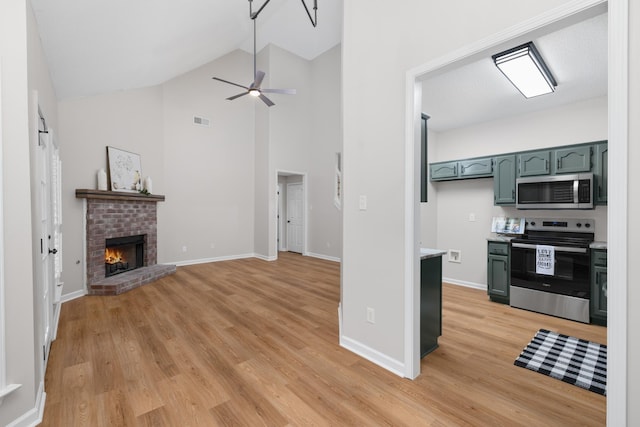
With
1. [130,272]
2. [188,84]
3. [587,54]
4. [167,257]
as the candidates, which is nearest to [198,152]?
[188,84]

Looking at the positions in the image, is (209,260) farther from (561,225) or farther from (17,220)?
(561,225)

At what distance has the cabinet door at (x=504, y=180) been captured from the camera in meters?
3.98

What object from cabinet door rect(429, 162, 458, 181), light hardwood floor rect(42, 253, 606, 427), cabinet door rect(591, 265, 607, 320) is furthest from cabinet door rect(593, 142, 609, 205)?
cabinet door rect(429, 162, 458, 181)

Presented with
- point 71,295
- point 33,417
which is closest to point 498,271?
point 33,417

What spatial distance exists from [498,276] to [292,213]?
541 cm

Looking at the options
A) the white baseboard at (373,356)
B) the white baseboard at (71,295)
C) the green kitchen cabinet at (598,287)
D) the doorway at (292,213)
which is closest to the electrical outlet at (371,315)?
the white baseboard at (373,356)

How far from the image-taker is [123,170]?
4922mm

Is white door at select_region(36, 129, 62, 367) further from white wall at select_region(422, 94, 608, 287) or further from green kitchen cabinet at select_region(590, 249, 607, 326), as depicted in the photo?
green kitchen cabinet at select_region(590, 249, 607, 326)

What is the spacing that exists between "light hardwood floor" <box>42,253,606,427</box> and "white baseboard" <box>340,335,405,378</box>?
0.06m

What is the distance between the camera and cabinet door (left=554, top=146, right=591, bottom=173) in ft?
11.1

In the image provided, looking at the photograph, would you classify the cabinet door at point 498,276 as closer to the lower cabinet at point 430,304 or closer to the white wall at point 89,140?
Answer: the lower cabinet at point 430,304

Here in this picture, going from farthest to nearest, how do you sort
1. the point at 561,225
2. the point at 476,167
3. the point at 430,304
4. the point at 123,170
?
the point at 123,170, the point at 476,167, the point at 561,225, the point at 430,304

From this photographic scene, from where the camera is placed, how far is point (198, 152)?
6.30 metres

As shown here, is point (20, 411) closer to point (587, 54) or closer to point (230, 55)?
point (587, 54)
